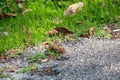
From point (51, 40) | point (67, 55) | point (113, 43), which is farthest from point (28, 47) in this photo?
Result: point (113, 43)

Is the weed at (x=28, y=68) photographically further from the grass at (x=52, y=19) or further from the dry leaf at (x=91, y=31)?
the dry leaf at (x=91, y=31)

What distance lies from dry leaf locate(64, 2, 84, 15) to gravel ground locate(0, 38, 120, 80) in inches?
28.8

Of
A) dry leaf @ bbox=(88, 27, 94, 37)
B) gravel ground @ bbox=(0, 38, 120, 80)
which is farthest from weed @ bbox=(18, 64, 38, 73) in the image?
dry leaf @ bbox=(88, 27, 94, 37)

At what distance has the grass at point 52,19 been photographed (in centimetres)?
534

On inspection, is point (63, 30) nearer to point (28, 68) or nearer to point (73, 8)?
point (73, 8)

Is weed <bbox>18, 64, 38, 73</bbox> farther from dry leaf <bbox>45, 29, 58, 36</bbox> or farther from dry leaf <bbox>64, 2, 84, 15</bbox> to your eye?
dry leaf <bbox>64, 2, 84, 15</bbox>

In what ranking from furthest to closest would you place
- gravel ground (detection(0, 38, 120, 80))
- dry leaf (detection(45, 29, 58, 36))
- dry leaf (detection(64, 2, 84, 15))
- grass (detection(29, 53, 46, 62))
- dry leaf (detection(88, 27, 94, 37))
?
1. dry leaf (detection(64, 2, 84, 15))
2. dry leaf (detection(45, 29, 58, 36))
3. dry leaf (detection(88, 27, 94, 37))
4. grass (detection(29, 53, 46, 62))
5. gravel ground (detection(0, 38, 120, 80))

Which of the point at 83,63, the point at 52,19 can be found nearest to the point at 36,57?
the point at 83,63

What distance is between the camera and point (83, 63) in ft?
14.4

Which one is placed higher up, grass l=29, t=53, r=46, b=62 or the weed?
grass l=29, t=53, r=46, b=62

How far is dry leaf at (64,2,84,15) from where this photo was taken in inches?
224

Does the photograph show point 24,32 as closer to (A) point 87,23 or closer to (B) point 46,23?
(B) point 46,23

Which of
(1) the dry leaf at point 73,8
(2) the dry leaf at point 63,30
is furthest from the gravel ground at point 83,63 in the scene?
(1) the dry leaf at point 73,8

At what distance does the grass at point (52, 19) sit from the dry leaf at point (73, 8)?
57 mm
